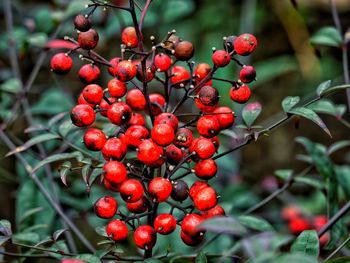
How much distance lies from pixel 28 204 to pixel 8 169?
0.66 meters

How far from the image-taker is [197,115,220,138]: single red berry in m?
1.01

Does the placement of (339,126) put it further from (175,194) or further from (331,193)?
(175,194)

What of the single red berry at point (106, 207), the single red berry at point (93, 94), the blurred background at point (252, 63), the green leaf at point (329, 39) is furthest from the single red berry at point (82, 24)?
the blurred background at point (252, 63)

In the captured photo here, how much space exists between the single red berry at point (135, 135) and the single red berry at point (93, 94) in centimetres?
8

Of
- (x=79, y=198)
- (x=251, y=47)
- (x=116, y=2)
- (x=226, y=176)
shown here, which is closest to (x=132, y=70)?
(x=251, y=47)

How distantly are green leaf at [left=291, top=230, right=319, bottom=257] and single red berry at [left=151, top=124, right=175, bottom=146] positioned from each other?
29 centimetres

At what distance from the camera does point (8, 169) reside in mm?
2203

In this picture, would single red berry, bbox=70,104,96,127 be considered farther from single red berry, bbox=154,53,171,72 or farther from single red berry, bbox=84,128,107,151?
single red berry, bbox=154,53,171,72

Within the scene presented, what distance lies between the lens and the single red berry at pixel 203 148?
0.98m

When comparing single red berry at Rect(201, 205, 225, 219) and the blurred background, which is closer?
single red berry at Rect(201, 205, 225, 219)

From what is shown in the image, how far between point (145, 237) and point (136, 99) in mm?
271

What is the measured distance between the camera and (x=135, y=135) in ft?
3.29

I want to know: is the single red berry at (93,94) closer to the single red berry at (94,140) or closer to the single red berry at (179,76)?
the single red berry at (94,140)

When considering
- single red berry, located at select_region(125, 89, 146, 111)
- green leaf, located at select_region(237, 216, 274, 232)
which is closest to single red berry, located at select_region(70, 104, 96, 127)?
single red berry, located at select_region(125, 89, 146, 111)
